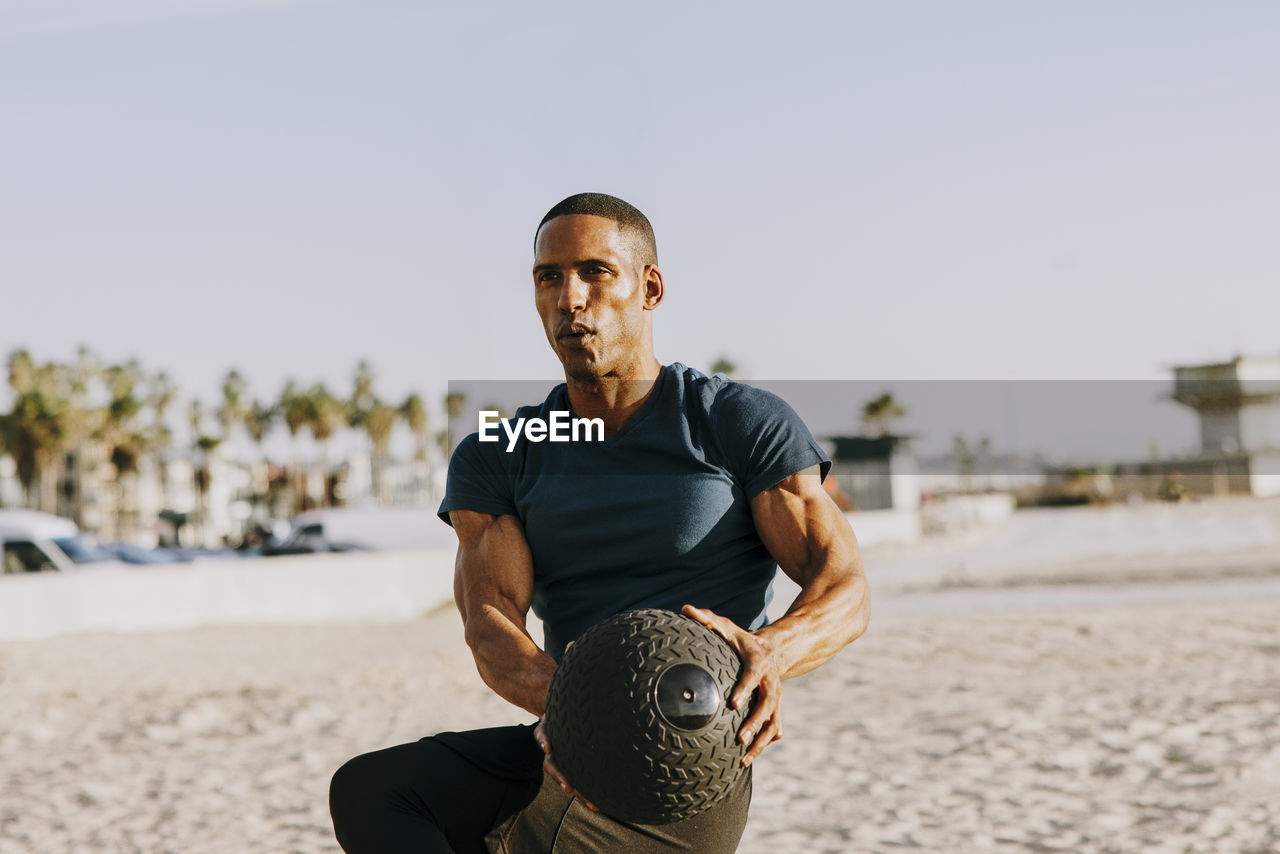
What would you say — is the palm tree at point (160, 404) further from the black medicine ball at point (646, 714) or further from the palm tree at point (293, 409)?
the black medicine ball at point (646, 714)

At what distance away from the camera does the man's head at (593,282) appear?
288 cm

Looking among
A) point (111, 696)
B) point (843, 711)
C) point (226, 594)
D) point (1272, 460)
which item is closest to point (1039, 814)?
point (843, 711)

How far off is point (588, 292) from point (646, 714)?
0.98 metres

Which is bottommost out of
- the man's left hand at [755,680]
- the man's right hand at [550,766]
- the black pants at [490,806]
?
the black pants at [490,806]

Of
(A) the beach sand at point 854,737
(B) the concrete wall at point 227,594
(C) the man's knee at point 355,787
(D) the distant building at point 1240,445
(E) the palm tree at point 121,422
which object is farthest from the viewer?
(E) the palm tree at point 121,422

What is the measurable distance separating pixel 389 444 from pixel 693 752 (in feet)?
289

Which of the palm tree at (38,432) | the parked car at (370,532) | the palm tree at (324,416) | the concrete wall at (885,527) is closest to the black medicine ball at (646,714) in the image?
the parked car at (370,532)

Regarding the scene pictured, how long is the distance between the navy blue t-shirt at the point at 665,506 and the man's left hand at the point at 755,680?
0.32 meters

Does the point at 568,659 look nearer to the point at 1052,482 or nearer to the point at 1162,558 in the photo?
the point at 1162,558

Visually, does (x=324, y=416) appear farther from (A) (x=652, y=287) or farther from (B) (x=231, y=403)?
(A) (x=652, y=287)

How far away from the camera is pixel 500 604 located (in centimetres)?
292

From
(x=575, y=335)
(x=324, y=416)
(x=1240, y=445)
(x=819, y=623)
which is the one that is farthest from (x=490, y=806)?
(x=324, y=416)

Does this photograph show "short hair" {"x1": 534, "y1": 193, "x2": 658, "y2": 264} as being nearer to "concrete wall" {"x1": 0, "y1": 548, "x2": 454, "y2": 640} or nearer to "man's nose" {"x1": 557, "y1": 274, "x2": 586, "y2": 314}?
"man's nose" {"x1": 557, "y1": 274, "x2": 586, "y2": 314}

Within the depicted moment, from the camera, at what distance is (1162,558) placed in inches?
1139
